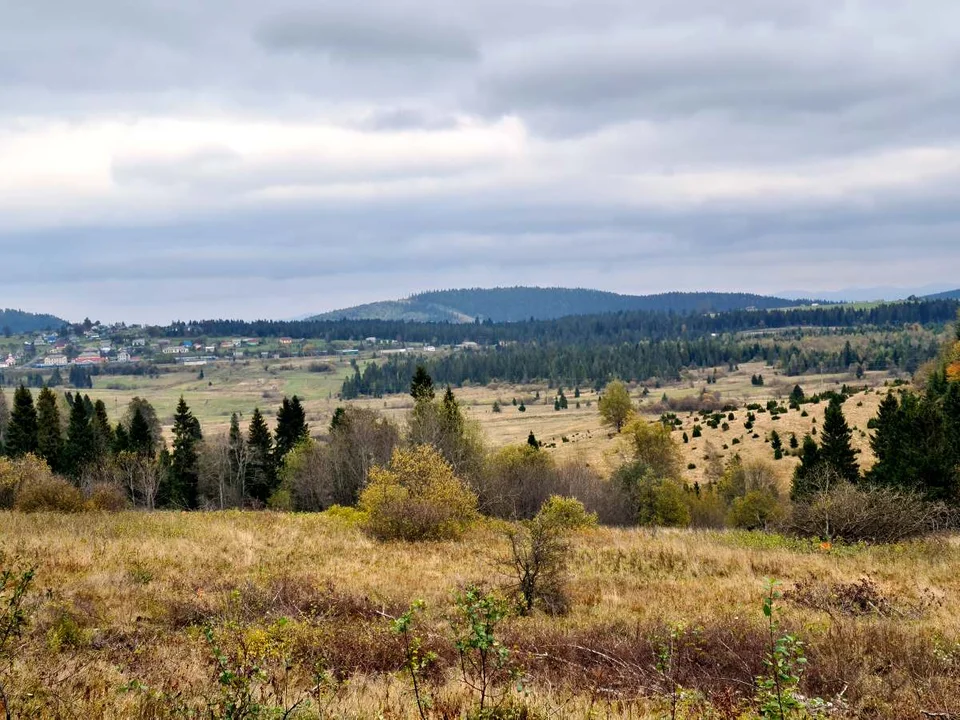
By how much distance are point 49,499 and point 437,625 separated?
2466 centimetres

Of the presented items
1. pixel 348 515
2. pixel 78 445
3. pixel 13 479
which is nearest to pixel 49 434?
pixel 78 445

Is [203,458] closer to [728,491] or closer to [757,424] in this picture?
[728,491]

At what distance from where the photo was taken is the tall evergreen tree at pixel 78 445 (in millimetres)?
67250

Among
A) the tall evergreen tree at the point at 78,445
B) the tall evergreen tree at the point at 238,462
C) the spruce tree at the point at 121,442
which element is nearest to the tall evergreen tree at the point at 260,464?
the tall evergreen tree at the point at 238,462

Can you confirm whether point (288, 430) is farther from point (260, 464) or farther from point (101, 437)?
point (101, 437)

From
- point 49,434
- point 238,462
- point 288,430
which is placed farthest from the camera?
point 288,430

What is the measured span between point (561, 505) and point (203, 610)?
86.4 ft

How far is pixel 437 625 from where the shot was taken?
13.1 meters

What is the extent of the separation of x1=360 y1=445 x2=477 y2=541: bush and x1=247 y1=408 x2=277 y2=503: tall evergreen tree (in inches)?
1677

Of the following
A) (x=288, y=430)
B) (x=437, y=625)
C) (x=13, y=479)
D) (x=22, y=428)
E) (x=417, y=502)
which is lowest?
(x=288, y=430)

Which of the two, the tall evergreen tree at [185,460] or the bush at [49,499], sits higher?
the bush at [49,499]

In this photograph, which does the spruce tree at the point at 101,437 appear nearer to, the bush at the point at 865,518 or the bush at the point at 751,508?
the bush at the point at 751,508

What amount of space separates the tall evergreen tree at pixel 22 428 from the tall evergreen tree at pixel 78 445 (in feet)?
9.68

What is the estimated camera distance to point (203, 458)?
242ft
